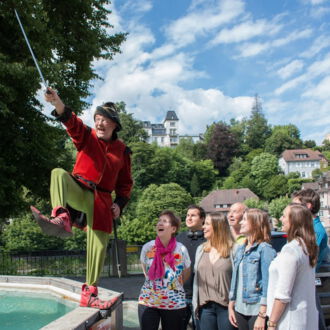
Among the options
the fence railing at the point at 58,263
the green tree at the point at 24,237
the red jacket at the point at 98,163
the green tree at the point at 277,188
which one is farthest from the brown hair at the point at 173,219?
the green tree at the point at 277,188

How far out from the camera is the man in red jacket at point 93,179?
3.37 m

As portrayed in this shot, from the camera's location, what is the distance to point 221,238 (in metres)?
4.12

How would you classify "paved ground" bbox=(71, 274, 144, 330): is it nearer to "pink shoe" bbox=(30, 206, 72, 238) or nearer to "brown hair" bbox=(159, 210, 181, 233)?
"brown hair" bbox=(159, 210, 181, 233)

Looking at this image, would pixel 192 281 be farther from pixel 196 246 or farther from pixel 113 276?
pixel 113 276

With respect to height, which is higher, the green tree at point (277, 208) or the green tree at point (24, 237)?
the green tree at point (277, 208)

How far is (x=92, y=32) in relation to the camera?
1190 centimetres

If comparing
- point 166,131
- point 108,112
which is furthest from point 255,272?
point 166,131

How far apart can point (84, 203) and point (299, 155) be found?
97.3m

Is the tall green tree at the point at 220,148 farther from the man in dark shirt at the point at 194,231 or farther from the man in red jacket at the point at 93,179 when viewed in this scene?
the man in red jacket at the point at 93,179

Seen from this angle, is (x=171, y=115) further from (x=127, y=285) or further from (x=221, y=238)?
(x=221, y=238)

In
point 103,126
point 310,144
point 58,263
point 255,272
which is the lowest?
point 58,263

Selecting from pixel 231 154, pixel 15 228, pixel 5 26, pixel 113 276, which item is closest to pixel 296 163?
pixel 231 154

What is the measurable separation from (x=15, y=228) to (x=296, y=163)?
251 feet

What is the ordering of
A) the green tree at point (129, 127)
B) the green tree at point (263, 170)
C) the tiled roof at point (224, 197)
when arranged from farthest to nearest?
the green tree at point (263, 170) → the green tree at point (129, 127) → the tiled roof at point (224, 197)
